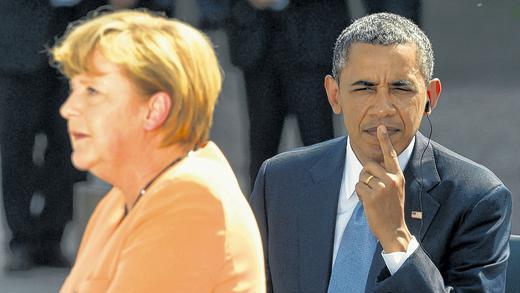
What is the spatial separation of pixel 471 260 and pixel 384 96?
1.35 ft

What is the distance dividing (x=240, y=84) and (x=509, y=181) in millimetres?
1484

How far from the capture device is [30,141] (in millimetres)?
6379

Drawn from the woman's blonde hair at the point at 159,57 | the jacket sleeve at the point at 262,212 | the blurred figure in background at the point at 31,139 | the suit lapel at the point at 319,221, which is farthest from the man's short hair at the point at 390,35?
the blurred figure in background at the point at 31,139

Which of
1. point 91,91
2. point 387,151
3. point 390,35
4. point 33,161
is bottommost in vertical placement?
point 33,161

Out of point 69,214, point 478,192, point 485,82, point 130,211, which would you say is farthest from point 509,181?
point 130,211

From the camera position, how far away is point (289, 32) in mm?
6512

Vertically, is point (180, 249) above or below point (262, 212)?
above

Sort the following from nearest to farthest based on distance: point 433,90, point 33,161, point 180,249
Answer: point 180,249
point 433,90
point 33,161

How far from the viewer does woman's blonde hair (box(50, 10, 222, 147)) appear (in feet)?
6.55

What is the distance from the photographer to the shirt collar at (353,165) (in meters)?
Result: 3.03

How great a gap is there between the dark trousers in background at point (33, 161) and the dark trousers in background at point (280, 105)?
91 centimetres

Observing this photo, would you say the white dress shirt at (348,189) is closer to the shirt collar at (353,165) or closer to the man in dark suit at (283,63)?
the shirt collar at (353,165)

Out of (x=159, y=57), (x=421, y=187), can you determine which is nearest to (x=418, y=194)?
(x=421, y=187)

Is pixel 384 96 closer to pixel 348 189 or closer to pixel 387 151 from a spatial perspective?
pixel 387 151
